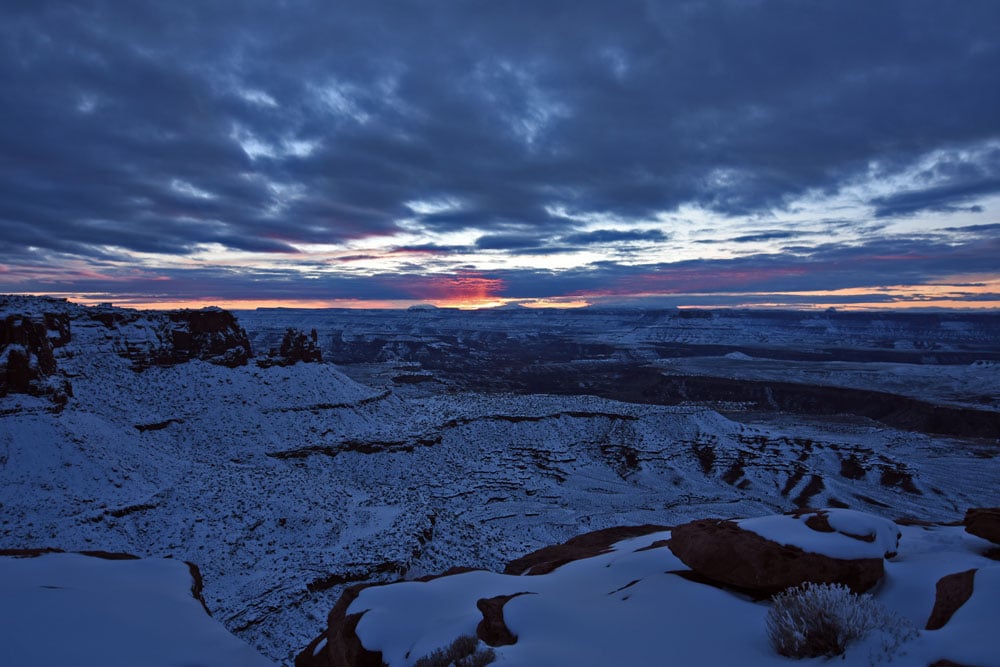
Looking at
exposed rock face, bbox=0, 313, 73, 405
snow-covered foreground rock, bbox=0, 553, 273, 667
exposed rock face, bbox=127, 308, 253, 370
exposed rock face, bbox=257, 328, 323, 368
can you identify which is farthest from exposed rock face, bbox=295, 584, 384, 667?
exposed rock face, bbox=257, 328, 323, 368

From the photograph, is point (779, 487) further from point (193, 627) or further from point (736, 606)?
point (193, 627)

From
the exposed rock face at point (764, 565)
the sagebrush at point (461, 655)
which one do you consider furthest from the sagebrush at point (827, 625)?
the sagebrush at point (461, 655)

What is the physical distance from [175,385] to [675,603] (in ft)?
189

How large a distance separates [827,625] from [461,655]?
5397 millimetres

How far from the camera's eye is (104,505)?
27781 millimetres

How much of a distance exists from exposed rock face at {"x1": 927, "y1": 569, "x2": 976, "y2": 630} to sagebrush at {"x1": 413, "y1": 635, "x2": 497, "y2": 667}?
651cm

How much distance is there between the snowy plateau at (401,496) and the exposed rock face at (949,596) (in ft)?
0.79

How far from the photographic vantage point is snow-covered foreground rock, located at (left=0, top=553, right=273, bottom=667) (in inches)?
333

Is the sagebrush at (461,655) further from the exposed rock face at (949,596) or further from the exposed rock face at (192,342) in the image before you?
the exposed rock face at (192,342)

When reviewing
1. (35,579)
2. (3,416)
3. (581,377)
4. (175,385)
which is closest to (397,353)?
(581,377)

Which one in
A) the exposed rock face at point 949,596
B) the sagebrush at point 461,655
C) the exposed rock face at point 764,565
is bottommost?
the sagebrush at point 461,655

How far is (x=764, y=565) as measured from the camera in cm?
870

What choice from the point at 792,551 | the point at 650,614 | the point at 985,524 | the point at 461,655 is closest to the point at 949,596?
the point at 792,551

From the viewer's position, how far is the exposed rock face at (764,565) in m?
8.43
